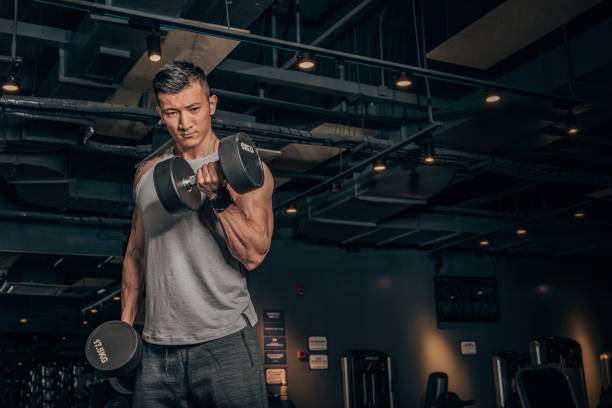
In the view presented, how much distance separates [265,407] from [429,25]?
4449 millimetres

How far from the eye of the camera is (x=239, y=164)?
3.60 feet

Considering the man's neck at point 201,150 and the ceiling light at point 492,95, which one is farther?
the ceiling light at point 492,95

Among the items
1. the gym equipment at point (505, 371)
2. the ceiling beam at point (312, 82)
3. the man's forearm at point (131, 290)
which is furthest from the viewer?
the gym equipment at point (505, 371)

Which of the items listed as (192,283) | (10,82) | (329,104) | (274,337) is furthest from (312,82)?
(274,337)

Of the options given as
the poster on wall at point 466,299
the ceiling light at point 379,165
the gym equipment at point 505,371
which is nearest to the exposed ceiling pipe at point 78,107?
the ceiling light at point 379,165

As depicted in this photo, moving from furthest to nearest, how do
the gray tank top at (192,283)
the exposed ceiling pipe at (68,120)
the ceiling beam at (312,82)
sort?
the ceiling beam at (312,82)
the exposed ceiling pipe at (68,120)
the gray tank top at (192,283)

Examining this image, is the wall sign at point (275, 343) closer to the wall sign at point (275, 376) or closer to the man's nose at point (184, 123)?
the wall sign at point (275, 376)

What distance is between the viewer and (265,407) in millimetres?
1229

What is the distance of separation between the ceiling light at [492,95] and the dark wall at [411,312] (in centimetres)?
491

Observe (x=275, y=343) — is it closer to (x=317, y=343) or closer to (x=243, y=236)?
(x=317, y=343)

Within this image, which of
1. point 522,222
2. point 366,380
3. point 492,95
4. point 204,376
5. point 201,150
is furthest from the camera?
point 366,380

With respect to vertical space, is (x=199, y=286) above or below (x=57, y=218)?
below

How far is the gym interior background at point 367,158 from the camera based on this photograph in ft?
14.0

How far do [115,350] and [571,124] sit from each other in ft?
Answer: 16.0
